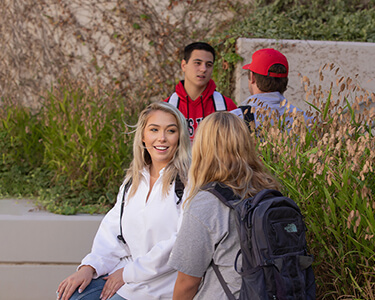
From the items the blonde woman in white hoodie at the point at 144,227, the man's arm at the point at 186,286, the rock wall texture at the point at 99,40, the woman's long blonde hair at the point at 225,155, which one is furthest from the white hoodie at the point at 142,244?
the rock wall texture at the point at 99,40

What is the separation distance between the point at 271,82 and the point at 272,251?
1762mm

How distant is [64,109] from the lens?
4293 mm

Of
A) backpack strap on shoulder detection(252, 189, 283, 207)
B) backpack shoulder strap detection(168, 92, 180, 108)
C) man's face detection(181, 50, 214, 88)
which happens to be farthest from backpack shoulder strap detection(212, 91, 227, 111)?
backpack strap on shoulder detection(252, 189, 283, 207)

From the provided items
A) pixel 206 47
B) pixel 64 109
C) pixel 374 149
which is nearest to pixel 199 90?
pixel 206 47

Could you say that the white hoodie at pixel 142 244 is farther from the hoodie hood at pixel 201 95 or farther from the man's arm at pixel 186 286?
the hoodie hood at pixel 201 95

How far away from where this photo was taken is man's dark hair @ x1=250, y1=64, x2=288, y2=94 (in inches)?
122

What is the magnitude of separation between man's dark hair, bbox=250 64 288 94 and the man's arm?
1710 mm

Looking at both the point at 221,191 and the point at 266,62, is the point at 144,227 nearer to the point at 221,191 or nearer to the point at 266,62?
the point at 221,191

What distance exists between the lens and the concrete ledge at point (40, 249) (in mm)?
3730

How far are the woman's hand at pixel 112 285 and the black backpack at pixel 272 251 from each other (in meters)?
0.91

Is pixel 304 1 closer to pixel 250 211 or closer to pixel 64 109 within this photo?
pixel 64 109

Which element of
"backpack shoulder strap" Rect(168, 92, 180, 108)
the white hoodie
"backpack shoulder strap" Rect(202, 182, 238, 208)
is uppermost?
"backpack shoulder strap" Rect(168, 92, 180, 108)

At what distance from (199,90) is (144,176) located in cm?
150

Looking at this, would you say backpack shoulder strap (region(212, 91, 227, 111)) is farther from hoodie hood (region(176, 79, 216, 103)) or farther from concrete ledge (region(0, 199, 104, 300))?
concrete ledge (region(0, 199, 104, 300))
